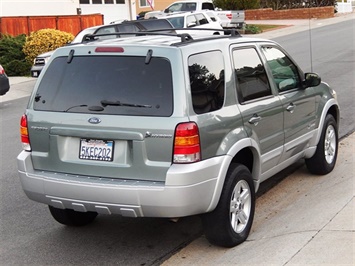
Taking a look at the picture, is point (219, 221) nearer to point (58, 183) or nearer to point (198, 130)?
point (198, 130)

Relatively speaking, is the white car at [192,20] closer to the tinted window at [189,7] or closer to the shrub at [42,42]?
the shrub at [42,42]

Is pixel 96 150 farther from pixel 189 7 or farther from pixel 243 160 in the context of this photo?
pixel 189 7

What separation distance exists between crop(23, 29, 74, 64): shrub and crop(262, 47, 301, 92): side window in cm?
1496

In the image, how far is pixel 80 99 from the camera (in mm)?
4777

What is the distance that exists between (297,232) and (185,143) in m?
1.42

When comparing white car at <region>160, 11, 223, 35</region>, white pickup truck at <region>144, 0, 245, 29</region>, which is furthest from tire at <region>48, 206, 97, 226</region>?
white pickup truck at <region>144, 0, 245, 29</region>

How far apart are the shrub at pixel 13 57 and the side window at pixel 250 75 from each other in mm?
16320

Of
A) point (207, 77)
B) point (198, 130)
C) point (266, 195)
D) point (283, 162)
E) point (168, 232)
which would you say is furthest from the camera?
point (266, 195)

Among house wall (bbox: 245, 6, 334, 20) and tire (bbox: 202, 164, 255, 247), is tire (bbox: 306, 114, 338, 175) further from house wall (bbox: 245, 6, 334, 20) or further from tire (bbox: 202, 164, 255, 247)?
house wall (bbox: 245, 6, 334, 20)

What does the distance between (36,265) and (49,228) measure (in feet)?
2.78

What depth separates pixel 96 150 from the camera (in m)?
4.62

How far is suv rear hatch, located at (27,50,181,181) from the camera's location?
14.5 feet

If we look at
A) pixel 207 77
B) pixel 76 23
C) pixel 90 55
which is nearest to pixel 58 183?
pixel 90 55

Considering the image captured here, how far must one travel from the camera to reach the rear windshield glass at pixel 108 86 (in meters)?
4.51
